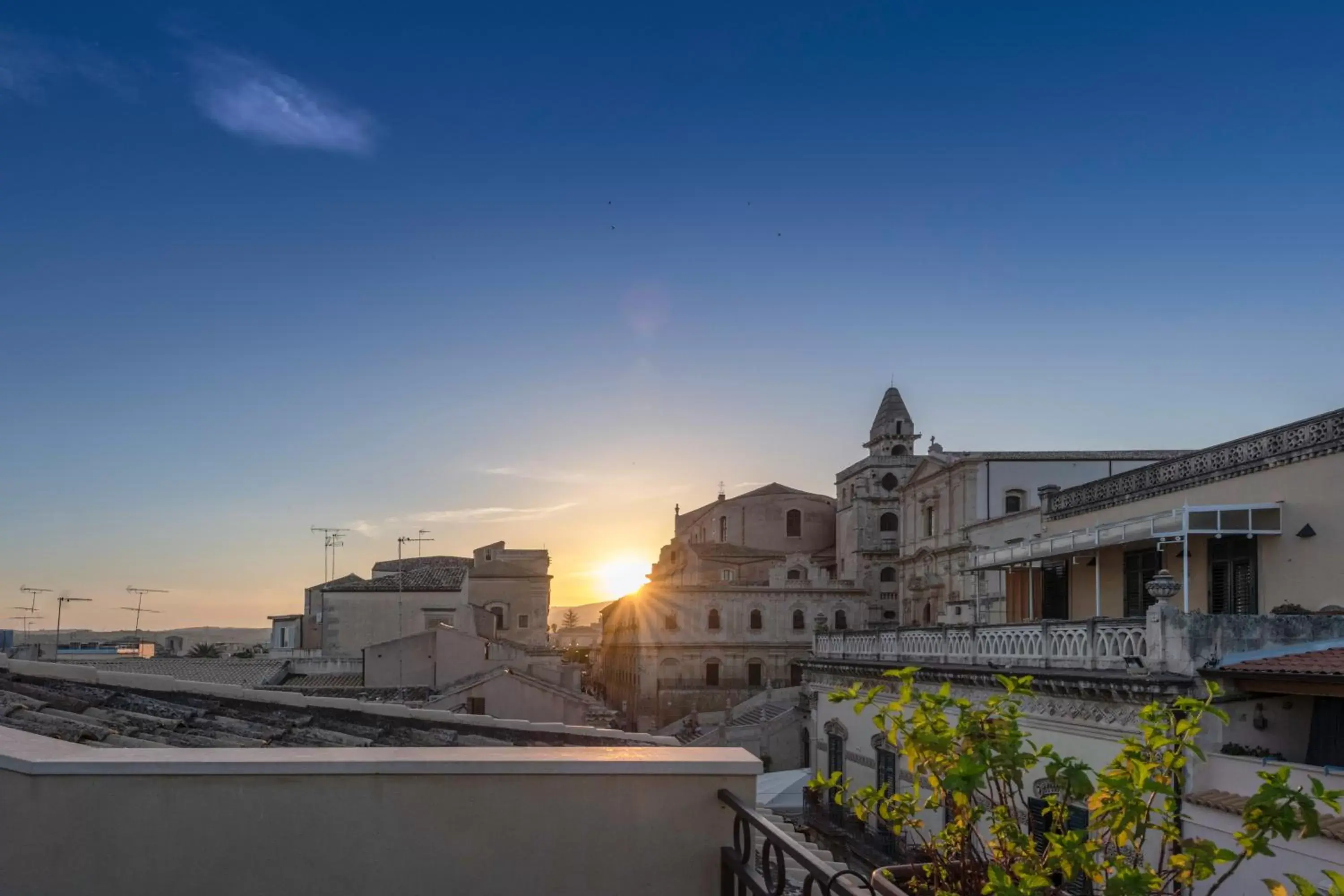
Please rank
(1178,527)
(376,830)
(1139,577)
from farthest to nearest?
(1139,577), (1178,527), (376,830)

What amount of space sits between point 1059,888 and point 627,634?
5936 cm

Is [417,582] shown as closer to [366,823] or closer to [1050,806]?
[366,823]

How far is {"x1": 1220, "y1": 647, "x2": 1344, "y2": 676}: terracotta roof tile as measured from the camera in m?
12.2

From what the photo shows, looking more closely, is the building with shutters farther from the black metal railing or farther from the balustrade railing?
the black metal railing

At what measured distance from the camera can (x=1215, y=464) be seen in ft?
60.5

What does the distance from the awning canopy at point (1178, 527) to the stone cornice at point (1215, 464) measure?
2.45 ft

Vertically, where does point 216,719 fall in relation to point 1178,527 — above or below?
below

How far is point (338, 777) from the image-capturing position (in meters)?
4.23

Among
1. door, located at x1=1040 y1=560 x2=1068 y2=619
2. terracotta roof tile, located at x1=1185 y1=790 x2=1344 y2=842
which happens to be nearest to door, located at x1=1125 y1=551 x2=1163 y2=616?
door, located at x1=1040 y1=560 x2=1068 y2=619

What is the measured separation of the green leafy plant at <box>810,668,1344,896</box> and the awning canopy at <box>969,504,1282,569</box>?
13.8 metres

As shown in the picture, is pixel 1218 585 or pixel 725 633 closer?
pixel 1218 585

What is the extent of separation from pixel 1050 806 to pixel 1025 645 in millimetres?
14070

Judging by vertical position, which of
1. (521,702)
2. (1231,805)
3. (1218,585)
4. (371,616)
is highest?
(1218,585)

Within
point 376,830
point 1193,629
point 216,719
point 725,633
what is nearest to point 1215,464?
point 1193,629
